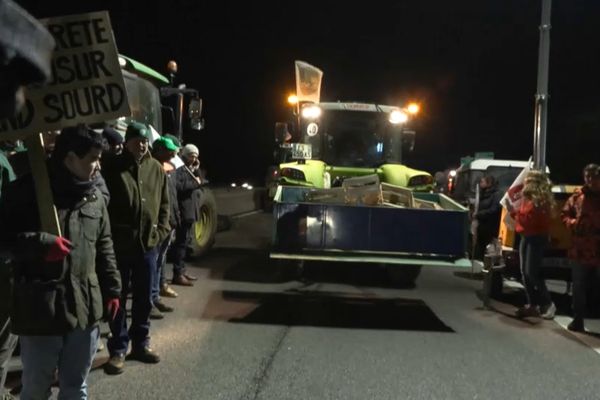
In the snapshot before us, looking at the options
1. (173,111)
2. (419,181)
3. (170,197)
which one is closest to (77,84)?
(170,197)

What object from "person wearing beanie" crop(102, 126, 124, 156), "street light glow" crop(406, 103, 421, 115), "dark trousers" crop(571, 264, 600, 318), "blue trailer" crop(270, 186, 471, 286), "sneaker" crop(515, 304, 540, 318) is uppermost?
"street light glow" crop(406, 103, 421, 115)

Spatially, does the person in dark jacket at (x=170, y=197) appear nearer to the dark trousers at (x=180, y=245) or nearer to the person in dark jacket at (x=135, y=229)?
the person in dark jacket at (x=135, y=229)

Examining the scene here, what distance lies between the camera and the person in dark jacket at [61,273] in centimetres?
327

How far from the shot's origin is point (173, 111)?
1121 cm

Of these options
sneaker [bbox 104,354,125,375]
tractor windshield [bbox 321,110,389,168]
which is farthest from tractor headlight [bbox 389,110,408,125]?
sneaker [bbox 104,354,125,375]

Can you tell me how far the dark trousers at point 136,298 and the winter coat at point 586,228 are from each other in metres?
4.54

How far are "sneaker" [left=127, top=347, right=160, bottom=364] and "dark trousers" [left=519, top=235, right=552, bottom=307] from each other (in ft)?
14.5

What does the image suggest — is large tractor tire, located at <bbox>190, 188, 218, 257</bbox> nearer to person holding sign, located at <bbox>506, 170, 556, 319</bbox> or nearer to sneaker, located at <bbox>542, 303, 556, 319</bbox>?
person holding sign, located at <bbox>506, 170, 556, 319</bbox>

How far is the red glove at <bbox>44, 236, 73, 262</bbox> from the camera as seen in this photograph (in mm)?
3102

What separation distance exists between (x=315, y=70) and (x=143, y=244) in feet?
24.8

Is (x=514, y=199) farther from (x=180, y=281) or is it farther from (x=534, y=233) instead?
(x=180, y=281)

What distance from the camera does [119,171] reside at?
513cm

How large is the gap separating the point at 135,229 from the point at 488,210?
5.84 metres

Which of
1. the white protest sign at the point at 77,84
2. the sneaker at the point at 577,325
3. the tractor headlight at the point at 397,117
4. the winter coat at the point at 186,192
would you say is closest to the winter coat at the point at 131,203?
the white protest sign at the point at 77,84
